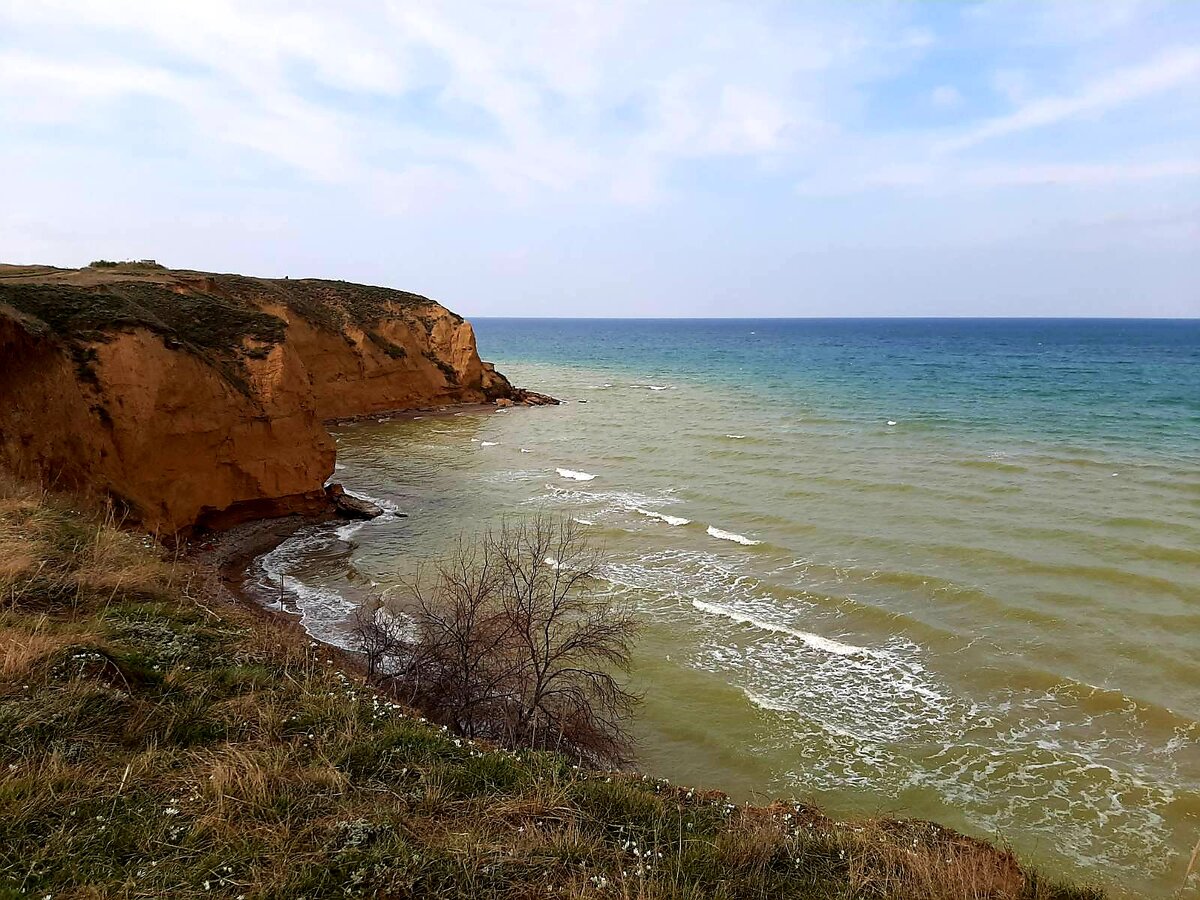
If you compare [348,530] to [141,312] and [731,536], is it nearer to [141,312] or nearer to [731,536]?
[141,312]

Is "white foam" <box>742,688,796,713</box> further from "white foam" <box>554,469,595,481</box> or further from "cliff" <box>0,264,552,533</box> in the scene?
"white foam" <box>554,469,595,481</box>

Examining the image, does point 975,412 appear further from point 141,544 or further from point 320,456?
point 141,544

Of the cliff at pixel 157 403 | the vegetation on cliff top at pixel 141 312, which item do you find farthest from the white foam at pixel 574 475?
the vegetation on cliff top at pixel 141 312

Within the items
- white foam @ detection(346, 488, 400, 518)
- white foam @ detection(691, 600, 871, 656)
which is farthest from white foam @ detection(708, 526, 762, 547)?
white foam @ detection(346, 488, 400, 518)

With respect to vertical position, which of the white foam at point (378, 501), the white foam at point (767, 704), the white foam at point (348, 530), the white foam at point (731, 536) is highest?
the white foam at point (731, 536)

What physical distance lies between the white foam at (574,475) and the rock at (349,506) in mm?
7345

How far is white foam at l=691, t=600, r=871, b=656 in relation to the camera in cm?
1309

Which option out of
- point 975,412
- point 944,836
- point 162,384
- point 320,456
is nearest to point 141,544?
point 162,384

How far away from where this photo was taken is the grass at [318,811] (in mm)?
4379

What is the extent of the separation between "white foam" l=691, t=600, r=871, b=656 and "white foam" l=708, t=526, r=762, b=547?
3975 millimetres

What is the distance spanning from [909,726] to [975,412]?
33350mm

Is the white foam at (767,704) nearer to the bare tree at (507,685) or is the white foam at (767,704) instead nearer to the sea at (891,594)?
the sea at (891,594)

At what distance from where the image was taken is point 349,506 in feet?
68.5

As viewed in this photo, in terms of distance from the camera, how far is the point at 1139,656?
494 inches
